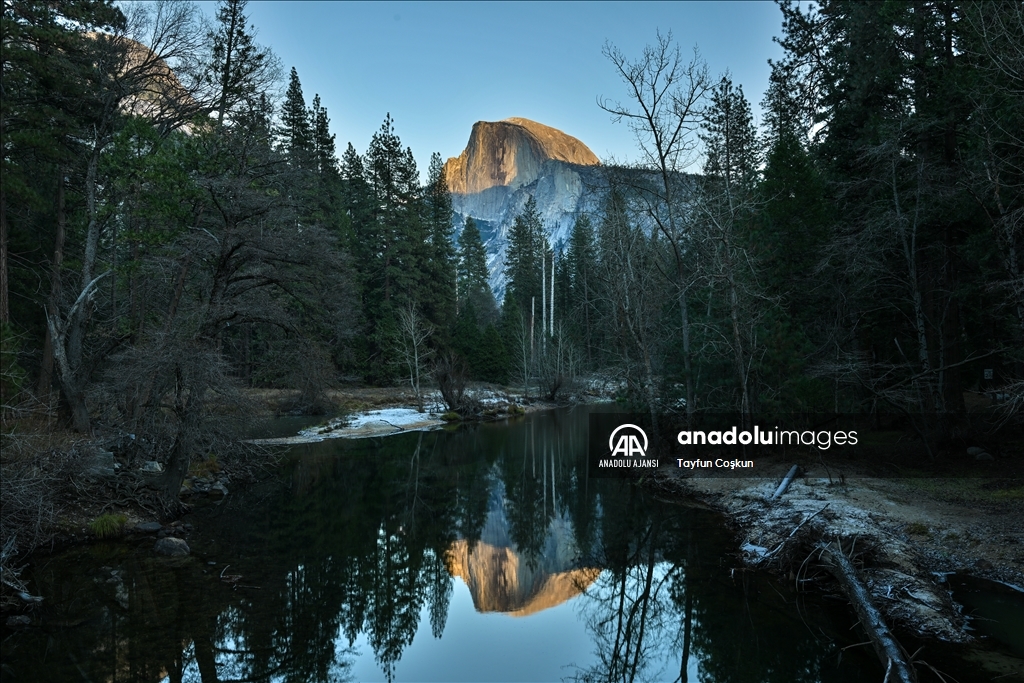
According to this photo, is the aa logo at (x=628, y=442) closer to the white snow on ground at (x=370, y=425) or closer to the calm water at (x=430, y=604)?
the calm water at (x=430, y=604)

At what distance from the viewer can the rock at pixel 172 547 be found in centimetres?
1015

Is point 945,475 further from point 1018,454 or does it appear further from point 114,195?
point 114,195

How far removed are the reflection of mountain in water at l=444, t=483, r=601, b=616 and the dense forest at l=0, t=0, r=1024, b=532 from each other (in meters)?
4.98

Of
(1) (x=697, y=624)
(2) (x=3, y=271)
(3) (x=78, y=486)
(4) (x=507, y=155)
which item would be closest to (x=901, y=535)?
(1) (x=697, y=624)

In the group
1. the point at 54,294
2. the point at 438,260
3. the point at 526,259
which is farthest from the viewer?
the point at 526,259

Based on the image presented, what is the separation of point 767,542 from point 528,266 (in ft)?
166

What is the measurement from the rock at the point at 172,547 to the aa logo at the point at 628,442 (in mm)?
12238

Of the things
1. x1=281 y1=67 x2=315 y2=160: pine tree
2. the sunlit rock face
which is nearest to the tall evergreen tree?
x1=281 y1=67 x2=315 y2=160: pine tree

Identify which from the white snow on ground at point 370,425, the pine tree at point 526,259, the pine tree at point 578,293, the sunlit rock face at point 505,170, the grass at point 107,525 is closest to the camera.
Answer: the grass at point 107,525

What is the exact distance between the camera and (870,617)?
260 inches

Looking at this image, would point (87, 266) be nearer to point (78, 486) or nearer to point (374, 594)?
point (78, 486)

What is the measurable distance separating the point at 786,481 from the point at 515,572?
6.17m

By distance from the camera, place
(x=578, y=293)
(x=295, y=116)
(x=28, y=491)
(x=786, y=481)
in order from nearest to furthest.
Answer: (x=28, y=491) < (x=786, y=481) < (x=295, y=116) < (x=578, y=293)

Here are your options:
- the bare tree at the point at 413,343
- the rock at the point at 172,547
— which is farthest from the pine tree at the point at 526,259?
the rock at the point at 172,547
